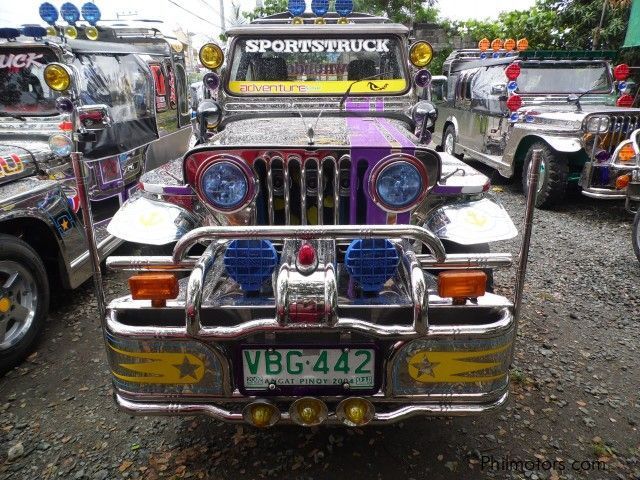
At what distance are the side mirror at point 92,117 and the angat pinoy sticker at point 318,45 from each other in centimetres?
127

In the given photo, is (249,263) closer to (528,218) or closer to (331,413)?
(331,413)

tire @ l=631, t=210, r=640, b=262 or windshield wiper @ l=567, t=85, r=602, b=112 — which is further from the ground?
windshield wiper @ l=567, t=85, r=602, b=112

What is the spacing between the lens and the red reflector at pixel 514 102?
6.74m

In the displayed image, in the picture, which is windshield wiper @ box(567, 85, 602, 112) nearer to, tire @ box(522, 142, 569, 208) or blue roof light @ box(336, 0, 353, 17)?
tire @ box(522, 142, 569, 208)

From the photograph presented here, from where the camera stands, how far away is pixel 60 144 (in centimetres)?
356

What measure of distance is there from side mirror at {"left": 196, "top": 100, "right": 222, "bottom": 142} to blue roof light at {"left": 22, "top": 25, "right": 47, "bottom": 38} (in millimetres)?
1729

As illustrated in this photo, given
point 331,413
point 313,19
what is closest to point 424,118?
point 313,19

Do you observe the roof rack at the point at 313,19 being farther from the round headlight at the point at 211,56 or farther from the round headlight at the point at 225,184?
the round headlight at the point at 225,184

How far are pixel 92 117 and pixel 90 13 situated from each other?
7.40 feet

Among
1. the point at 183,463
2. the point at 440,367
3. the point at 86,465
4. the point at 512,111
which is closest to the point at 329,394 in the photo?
the point at 440,367

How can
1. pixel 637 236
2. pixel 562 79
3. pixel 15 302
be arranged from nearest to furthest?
pixel 15 302 → pixel 637 236 → pixel 562 79

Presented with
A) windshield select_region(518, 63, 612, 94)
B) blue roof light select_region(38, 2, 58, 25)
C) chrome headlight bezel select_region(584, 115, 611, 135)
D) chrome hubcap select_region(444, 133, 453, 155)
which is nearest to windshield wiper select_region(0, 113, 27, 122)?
blue roof light select_region(38, 2, 58, 25)

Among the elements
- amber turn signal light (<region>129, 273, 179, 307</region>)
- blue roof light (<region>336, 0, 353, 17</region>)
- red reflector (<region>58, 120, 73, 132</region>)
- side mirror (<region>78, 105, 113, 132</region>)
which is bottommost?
amber turn signal light (<region>129, 273, 179, 307</region>)

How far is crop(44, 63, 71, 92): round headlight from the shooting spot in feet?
11.5
